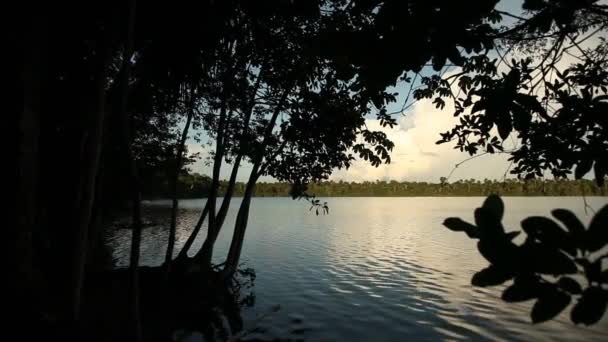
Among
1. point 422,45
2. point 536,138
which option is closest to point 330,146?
point 536,138

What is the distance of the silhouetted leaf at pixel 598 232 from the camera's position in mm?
1041

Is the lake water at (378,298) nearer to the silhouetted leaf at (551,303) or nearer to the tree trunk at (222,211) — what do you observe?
the tree trunk at (222,211)

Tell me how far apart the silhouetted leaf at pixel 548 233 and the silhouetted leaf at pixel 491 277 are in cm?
16

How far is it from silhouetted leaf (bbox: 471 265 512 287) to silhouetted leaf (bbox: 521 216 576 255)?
0.16 m

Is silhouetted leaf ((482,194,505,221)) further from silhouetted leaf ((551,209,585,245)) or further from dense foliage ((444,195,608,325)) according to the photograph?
silhouetted leaf ((551,209,585,245))

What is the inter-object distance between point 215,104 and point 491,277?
11.0 metres

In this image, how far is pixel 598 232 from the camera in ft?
3.46

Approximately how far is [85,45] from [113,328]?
6802 millimetres

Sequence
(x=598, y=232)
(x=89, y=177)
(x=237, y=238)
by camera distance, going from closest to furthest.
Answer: (x=598, y=232) → (x=89, y=177) → (x=237, y=238)

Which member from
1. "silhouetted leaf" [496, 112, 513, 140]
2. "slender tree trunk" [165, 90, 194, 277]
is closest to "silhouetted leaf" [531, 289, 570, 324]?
"silhouetted leaf" [496, 112, 513, 140]

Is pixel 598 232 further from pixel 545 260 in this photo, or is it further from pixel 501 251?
pixel 501 251

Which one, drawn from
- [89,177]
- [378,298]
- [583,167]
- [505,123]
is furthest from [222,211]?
[583,167]

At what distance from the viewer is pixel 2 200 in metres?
4.82

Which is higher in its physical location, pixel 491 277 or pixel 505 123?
pixel 505 123
